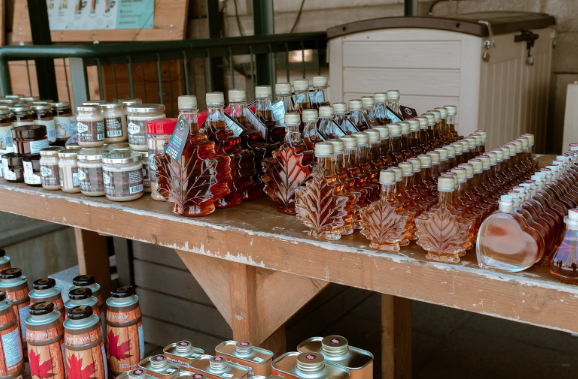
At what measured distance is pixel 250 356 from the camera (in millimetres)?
1318

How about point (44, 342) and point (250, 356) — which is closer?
point (250, 356)

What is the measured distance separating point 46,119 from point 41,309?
652mm

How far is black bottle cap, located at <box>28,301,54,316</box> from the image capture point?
61.3 inches

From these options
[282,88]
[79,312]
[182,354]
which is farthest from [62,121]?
[182,354]

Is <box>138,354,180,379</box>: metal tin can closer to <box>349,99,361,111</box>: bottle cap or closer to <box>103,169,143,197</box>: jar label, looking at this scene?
<box>103,169,143,197</box>: jar label

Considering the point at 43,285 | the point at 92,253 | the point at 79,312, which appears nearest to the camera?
the point at 79,312

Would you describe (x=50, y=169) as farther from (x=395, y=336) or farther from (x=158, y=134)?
(x=395, y=336)

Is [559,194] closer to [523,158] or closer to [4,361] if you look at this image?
[523,158]

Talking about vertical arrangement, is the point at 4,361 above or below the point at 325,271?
below

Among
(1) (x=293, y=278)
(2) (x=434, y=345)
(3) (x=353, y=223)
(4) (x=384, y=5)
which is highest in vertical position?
(4) (x=384, y=5)

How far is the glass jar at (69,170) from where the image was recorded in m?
1.60

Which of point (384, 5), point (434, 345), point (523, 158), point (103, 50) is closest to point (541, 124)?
point (384, 5)

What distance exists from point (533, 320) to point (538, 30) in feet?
9.63

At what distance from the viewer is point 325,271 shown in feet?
4.00
